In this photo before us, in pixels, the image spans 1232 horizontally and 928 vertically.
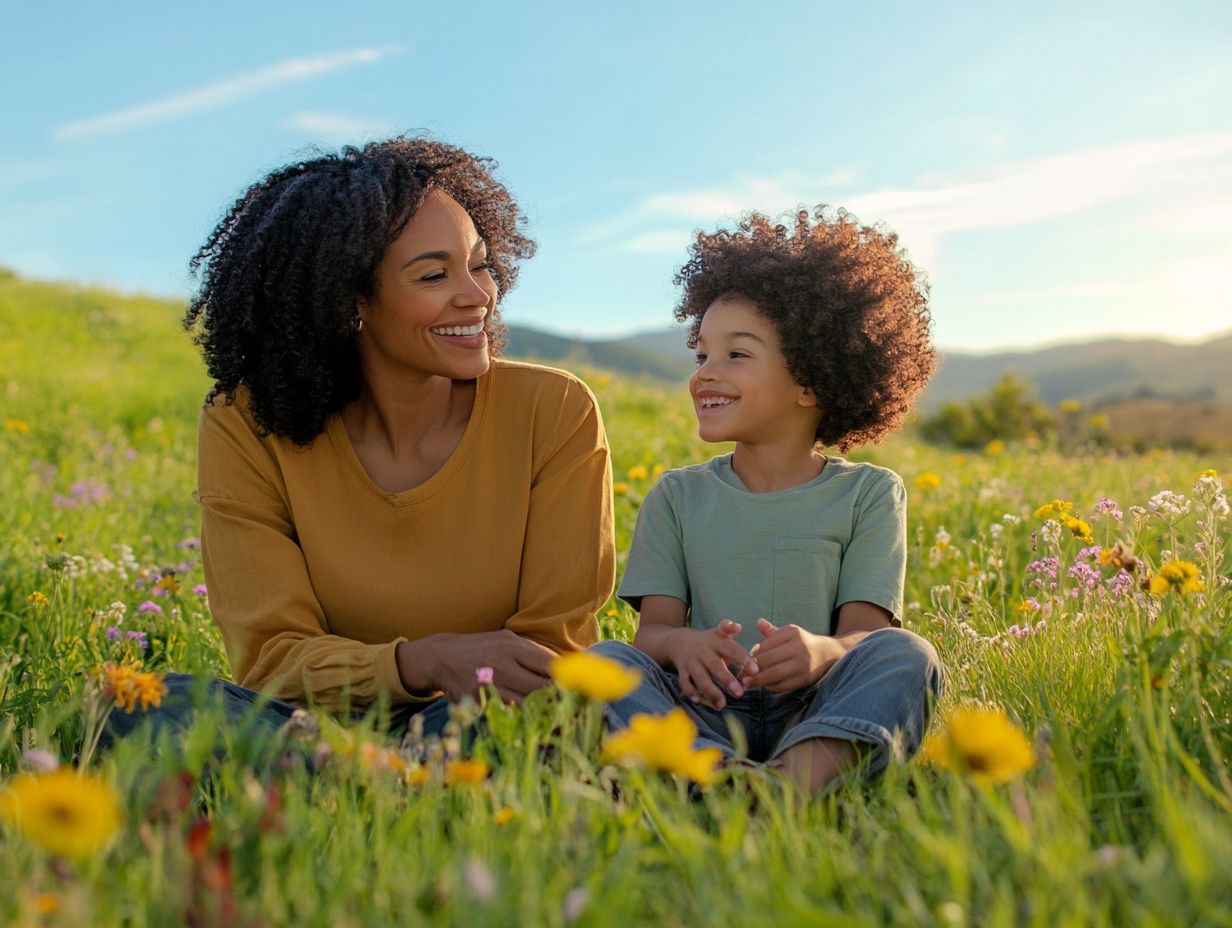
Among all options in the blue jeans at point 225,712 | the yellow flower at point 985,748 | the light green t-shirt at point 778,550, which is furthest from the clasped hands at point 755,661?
the yellow flower at point 985,748

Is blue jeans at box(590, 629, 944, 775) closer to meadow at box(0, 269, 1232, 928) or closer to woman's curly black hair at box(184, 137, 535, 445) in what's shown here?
meadow at box(0, 269, 1232, 928)

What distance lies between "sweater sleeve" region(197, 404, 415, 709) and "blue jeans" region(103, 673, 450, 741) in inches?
2.6

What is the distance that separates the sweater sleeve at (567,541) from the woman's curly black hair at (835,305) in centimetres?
50

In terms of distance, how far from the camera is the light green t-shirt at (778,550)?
9.44 ft

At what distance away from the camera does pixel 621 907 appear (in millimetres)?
1390

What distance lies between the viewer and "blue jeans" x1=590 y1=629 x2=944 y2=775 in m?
2.35

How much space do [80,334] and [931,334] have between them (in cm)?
1508

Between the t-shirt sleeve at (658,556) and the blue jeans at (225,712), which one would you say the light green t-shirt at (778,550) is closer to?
the t-shirt sleeve at (658,556)

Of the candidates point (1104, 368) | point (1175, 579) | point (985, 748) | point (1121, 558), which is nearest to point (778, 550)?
point (1121, 558)

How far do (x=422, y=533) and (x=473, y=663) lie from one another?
553 millimetres

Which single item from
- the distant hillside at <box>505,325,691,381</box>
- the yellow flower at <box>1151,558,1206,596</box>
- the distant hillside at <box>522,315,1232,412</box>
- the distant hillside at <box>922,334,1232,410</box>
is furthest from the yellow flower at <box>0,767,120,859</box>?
the distant hillside at <box>922,334,1232,410</box>

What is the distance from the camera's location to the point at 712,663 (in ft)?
8.12

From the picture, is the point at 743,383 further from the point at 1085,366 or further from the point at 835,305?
the point at 1085,366

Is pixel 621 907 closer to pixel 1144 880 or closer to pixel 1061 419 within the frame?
pixel 1144 880
